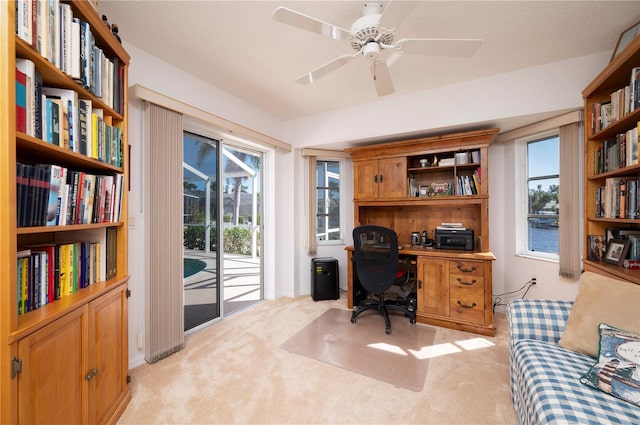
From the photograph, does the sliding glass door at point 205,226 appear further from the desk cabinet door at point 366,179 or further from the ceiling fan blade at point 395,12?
the ceiling fan blade at point 395,12

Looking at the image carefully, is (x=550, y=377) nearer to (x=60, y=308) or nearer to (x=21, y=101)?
(x=60, y=308)

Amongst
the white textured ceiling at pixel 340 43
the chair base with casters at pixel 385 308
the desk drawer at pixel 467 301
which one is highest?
the white textured ceiling at pixel 340 43

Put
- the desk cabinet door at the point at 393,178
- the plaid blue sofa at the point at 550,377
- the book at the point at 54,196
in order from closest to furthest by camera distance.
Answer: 1. the plaid blue sofa at the point at 550,377
2. the book at the point at 54,196
3. the desk cabinet door at the point at 393,178

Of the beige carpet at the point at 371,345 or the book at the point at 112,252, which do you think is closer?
the book at the point at 112,252

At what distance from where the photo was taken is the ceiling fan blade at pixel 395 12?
117 centimetres

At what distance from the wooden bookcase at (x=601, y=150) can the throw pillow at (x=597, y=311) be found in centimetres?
29

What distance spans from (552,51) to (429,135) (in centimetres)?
124

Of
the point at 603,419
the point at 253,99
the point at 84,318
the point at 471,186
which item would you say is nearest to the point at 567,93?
the point at 471,186

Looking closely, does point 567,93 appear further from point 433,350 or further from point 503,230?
point 433,350

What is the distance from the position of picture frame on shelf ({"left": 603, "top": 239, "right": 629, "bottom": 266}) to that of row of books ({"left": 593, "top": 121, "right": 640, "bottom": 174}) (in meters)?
0.54

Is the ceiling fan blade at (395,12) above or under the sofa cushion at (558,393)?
above

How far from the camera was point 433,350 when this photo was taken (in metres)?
2.29

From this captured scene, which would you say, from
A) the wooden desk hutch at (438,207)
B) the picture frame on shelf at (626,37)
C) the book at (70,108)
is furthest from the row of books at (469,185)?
the book at (70,108)

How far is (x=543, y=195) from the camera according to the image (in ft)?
9.57
